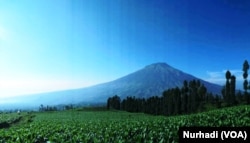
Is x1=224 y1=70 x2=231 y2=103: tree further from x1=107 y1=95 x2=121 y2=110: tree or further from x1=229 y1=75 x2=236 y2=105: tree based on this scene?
x1=107 y1=95 x2=121 y2=110: tree

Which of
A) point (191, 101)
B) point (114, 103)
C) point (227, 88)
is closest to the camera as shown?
point (191, 101)

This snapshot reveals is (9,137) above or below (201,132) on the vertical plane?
below

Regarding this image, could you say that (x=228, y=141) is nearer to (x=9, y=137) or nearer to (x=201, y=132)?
(x=201, y=132)

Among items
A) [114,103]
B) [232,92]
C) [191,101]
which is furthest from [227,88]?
[114,103]

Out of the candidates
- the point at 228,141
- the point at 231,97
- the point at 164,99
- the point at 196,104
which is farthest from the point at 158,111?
the point at 228,141

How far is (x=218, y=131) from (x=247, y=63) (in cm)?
13203

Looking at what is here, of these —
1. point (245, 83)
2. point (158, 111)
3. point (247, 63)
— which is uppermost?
point (247, 63)

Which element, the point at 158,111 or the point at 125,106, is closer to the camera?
the point at 158,111

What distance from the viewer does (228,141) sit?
14.9 m

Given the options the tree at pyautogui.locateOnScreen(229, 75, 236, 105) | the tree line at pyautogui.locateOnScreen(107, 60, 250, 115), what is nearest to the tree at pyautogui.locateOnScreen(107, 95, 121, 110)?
the tree line at pyautogui.locateOnScreen(107, 60, 250, 115)

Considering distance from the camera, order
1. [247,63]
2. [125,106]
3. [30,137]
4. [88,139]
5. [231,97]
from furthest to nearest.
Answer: [125,106] < [247,63] < [231,97] < [30,137] < [88,139]

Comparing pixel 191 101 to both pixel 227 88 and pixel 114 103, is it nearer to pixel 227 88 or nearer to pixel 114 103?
pixel 227 88

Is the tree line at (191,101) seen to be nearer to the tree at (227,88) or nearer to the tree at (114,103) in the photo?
the tree at (227,88)

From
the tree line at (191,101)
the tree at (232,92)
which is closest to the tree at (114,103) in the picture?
the tree line at (191,101)
